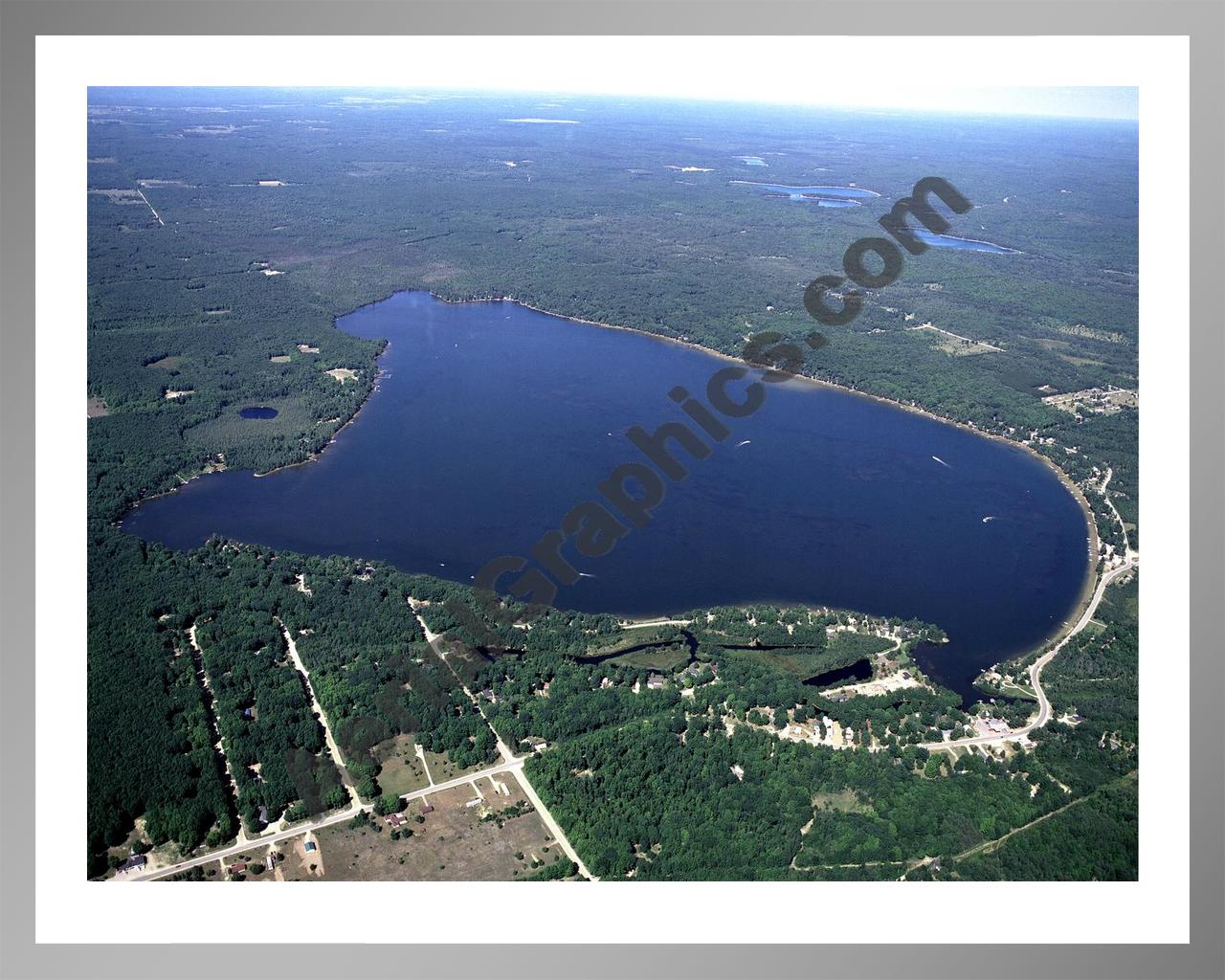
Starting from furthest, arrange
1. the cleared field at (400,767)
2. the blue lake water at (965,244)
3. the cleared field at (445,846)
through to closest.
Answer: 1. the blue lake water at (965,244)
2. the cleared field at (400,767)
3. the cleared field at (445,846)

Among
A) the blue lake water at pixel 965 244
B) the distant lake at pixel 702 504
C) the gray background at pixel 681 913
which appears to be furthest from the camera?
the blue lake water at pixel 965 244

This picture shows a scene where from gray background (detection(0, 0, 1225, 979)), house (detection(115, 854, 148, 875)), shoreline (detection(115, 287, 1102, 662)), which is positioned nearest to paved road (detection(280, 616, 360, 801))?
house (detection(115, 854, 148, 875))

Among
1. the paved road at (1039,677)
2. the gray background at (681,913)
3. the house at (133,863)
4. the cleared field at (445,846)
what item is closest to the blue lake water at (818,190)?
the paved road at (1039,677)

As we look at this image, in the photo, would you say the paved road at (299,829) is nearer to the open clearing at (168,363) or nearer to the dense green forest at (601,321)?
the dense green forest at (601,321)

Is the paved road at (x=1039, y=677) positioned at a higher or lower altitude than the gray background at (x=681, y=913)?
lower

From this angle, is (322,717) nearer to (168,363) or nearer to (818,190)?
(168,363)
